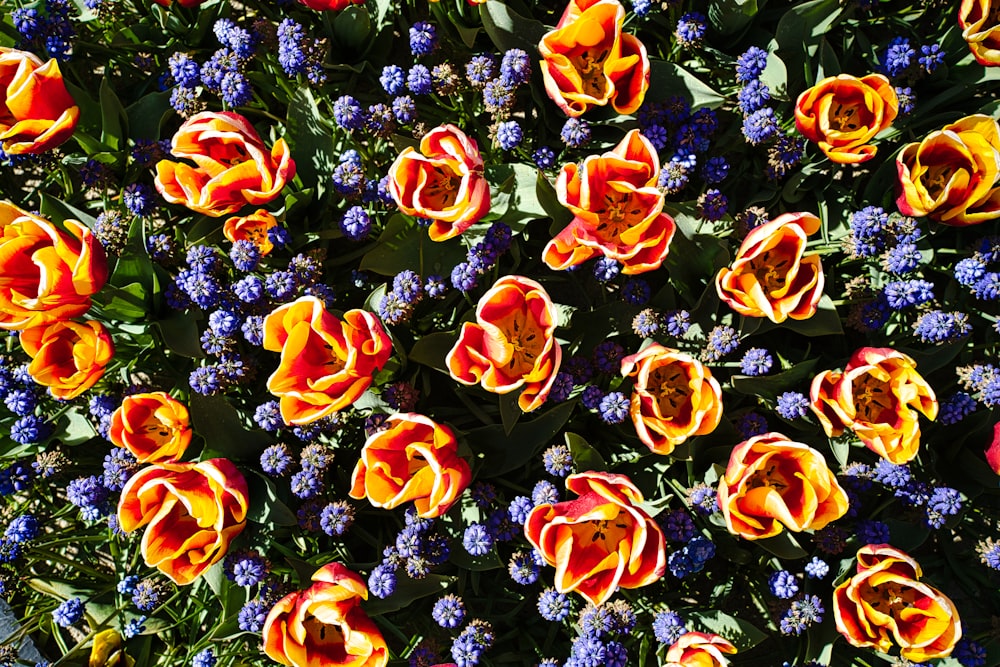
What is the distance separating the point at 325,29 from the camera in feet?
8.49

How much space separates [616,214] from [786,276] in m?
0.51

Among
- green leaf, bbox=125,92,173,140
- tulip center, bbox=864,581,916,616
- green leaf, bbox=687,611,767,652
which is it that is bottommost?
green leaf, bbox=687,611,767,652

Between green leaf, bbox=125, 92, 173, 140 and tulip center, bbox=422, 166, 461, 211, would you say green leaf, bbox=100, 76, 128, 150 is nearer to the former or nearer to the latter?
green leaf, bbox=125, 92, 173, 140

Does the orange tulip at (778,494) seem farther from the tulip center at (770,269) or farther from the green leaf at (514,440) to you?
the green leaf at (514,440)

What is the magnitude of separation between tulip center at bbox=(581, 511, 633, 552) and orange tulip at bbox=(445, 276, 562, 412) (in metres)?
0.39

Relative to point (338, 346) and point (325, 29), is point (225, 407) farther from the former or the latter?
point (325, 29)

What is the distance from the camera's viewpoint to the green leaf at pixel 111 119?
2.47 meters

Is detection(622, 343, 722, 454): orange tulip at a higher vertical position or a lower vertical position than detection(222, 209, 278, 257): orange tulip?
lower

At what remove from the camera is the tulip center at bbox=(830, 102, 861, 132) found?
2.28 metres

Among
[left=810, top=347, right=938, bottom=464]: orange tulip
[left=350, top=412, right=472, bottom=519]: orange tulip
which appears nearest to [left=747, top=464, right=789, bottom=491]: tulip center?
[left=810, top=347, right=938, bottom=464]: orange tulip

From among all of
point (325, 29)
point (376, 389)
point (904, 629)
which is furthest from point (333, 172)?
point (904, 629)

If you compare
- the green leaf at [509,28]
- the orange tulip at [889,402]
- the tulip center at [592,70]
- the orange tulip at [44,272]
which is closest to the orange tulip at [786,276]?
the orange tulip at [889,402]

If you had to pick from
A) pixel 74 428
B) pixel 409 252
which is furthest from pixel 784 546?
pixel 74 428

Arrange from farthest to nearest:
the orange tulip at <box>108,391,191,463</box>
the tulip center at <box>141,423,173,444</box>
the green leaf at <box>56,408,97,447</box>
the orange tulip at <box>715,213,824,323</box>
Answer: the green leaf at <box>56,408,97,447</box> → the tulip center at <box>141,423,173,444</box> → the orange tulip at <box>108,391,191,463</box> → the orange tulip at <box>715,213,824,323</box>
